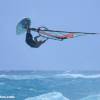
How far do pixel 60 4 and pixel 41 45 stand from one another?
31 centimetres

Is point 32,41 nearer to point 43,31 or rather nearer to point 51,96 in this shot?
point 43,31

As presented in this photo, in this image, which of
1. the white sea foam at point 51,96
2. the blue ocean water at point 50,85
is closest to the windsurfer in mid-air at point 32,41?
the blue ocean water at point 50,85

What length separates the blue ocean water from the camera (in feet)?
8.83

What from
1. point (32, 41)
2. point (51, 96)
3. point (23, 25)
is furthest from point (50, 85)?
point (23, 25)

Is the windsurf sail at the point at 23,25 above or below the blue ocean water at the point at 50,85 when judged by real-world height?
above

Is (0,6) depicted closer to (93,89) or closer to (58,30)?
(58,30)

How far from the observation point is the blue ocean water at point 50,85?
2.69m

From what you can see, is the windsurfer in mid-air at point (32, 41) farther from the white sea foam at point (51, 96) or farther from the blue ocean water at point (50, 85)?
the white sea foam at point (51, 96)

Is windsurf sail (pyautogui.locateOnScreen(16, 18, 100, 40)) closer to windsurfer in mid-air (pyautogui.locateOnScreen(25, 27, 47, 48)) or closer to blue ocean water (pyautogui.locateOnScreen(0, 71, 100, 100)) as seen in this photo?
windsurfer in mid-air (pyautogui.locateOnScreen(25, 27, 47, 48))

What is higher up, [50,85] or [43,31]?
[43,31]

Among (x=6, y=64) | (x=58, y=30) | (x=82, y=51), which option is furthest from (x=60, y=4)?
(x=6, y=64)

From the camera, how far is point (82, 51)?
8.98ft

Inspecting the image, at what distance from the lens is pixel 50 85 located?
8.85 ft

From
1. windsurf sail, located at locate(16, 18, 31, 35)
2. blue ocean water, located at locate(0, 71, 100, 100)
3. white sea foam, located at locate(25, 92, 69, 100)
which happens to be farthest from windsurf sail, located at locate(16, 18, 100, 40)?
white sea foam, located at locate(25, 92, 69, 100)
